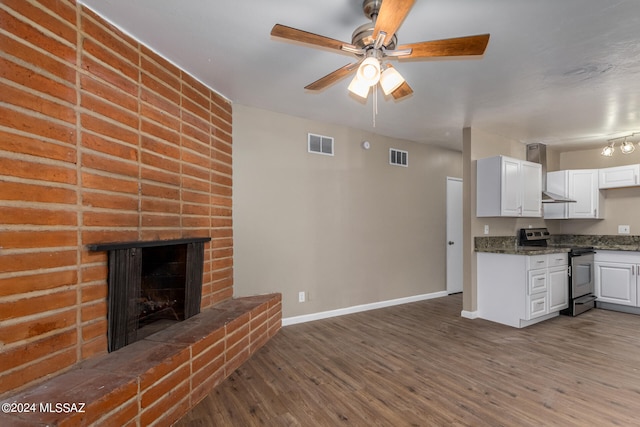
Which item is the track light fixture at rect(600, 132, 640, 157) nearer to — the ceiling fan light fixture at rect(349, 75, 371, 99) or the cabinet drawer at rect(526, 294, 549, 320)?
the cabinet drawer at rect(526, 294, 549, 320)

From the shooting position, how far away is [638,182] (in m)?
4.30

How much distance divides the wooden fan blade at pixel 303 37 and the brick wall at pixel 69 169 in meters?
1.16

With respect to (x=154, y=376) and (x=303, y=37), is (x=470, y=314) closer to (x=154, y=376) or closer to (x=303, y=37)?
(x=154, y=376)

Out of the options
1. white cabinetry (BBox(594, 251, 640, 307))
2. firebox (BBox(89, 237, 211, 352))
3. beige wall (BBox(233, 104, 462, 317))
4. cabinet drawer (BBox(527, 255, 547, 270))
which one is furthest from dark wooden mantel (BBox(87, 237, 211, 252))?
white cabinetry (BBox(594, 251, 640, 307))

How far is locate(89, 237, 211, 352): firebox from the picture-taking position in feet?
6.18

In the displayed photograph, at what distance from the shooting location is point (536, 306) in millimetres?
3645

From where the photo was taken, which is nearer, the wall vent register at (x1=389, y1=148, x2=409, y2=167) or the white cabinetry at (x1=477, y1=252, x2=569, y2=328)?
the white cabinetry at (x1=477, y1=252, x2=569, y2=328)

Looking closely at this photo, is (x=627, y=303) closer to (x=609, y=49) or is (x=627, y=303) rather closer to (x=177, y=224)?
(x=609, y=49)

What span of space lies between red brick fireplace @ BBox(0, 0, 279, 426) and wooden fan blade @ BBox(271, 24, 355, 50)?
1166 mm

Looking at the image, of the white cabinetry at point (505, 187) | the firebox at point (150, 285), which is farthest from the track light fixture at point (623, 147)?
the firebox at point (150, 285)

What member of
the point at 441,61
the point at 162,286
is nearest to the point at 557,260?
the point at 441,61

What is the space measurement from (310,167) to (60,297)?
9.08 feet

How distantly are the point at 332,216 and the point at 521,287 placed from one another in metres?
2.39

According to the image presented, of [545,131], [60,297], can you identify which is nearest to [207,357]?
[60,297]
